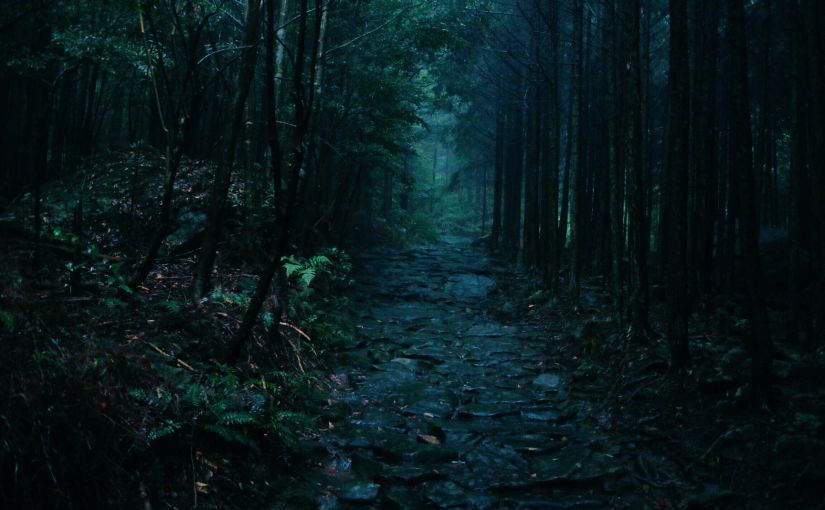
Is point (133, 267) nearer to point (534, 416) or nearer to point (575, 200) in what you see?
point (534, 416)

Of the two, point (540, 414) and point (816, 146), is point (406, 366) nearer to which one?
point (540, 414)

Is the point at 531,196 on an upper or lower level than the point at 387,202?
lower

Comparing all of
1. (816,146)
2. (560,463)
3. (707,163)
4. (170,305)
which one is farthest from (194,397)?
(707,163)

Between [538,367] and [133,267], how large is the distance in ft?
19.5

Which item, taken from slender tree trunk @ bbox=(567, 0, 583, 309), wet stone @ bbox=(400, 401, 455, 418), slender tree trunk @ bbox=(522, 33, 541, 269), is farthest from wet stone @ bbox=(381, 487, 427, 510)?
slender tree trunk @ bbox=(522, 33, 541, 269)

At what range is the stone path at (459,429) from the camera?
451 centimetres

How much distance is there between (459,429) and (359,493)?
178 cm

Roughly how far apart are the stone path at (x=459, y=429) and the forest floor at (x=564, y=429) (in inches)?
0.7

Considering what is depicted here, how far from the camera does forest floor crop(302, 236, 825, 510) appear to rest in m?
4.32

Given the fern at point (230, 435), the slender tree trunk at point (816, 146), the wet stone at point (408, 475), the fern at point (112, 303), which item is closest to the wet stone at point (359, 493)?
the wet stone at point (408, 475)

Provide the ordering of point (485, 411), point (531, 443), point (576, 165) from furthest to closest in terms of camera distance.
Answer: point (576, 165)
point (485, 411)
point (531, 443)

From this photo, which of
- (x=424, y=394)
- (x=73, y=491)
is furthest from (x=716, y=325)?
(x=73, y=491)

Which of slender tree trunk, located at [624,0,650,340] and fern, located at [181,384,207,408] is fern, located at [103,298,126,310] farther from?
slender tree trunk, located at [624,0,650,340]

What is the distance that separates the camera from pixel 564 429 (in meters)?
5.98
